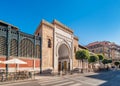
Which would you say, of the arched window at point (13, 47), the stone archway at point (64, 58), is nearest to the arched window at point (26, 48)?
the arched window at point (13, 47)

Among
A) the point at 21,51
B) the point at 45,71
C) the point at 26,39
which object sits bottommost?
the point at 45,71

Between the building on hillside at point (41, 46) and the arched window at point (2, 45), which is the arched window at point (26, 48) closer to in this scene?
the building on hillside at point (41, 46)

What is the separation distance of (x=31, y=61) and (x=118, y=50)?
10083cm

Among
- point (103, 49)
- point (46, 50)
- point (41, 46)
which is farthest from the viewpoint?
point (103, 49)

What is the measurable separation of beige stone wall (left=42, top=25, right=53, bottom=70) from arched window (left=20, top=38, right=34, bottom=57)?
2.92 m

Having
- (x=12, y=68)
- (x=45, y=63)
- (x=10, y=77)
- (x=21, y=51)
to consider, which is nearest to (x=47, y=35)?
(x=45, y=63)

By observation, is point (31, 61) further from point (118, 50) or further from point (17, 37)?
point (118, 50)

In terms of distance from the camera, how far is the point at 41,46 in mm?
28250

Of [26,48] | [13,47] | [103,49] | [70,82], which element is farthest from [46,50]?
[103,49]

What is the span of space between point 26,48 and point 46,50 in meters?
5.13

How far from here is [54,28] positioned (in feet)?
106

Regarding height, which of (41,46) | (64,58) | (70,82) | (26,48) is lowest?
Result: (70,82)

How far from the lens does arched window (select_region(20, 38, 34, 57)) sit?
2458 centimetres

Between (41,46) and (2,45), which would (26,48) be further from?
(2,45)
